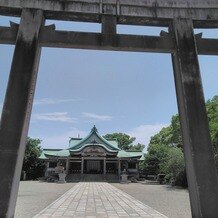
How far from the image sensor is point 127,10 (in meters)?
6.82

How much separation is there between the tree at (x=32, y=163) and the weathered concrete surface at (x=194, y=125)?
40.8 m

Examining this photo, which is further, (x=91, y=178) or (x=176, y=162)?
(x=91, y=178)

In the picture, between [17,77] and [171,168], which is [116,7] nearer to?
[17,77]

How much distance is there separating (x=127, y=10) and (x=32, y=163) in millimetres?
41774

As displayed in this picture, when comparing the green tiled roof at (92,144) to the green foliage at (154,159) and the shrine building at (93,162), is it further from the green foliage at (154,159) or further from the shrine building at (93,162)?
the green foliage at (154,159)

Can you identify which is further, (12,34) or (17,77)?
(12,34)

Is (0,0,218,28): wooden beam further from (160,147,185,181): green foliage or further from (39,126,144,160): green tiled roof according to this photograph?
(39,126,144,160): green tiled roof

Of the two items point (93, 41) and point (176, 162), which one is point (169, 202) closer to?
point (93, 41)

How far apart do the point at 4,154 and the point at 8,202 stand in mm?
917

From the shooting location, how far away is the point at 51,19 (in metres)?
6.96

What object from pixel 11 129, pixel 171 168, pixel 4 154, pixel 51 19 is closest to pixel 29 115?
pixel 11 129

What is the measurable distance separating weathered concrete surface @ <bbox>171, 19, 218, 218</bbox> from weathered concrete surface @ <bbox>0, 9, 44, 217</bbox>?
132 inches

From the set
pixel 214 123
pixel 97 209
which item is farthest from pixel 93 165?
pixel 97 209

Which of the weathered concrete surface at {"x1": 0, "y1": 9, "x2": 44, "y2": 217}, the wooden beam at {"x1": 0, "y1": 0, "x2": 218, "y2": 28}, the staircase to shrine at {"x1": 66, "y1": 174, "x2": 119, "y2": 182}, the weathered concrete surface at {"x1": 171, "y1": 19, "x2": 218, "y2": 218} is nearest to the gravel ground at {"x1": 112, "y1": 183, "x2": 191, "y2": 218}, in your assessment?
the weathered concrete surface at {"x1": 171, "y1": 19, "x2": 218, "y2": 218}
